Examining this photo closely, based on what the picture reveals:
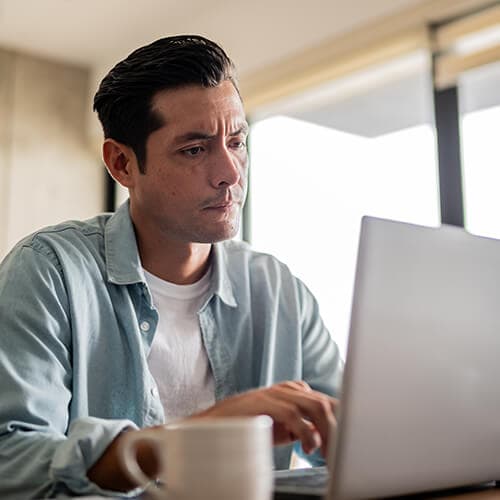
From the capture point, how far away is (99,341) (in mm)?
1219

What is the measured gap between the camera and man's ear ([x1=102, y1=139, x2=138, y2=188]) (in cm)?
151

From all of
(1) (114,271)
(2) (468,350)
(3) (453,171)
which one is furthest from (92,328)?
(3) (453,171)

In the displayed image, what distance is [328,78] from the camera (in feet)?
9.85

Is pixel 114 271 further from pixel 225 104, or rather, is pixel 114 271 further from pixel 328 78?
pixel 328 78

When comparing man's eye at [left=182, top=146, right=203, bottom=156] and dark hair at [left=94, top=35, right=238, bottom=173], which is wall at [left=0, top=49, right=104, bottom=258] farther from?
man's eye at [left=182, top=146, right=203, bottom=156]

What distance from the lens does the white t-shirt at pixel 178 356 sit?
131 cm

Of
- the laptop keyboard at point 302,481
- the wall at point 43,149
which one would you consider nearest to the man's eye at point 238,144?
the laptop keyboard at point 302,481

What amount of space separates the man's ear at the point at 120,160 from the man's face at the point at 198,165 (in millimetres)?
84

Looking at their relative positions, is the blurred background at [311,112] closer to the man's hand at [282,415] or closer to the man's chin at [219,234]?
the man's chin at [219,234]

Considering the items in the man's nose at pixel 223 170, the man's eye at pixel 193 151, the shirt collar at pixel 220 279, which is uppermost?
the man's eye at pixel 193 151

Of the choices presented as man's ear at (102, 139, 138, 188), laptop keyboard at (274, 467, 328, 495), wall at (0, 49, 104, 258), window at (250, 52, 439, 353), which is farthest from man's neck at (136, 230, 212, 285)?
wall at (0, 49, 104, 258)

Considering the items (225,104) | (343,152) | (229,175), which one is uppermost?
(343,152)

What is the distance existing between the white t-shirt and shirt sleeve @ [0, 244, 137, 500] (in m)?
0.20

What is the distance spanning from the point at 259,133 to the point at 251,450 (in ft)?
10.4
